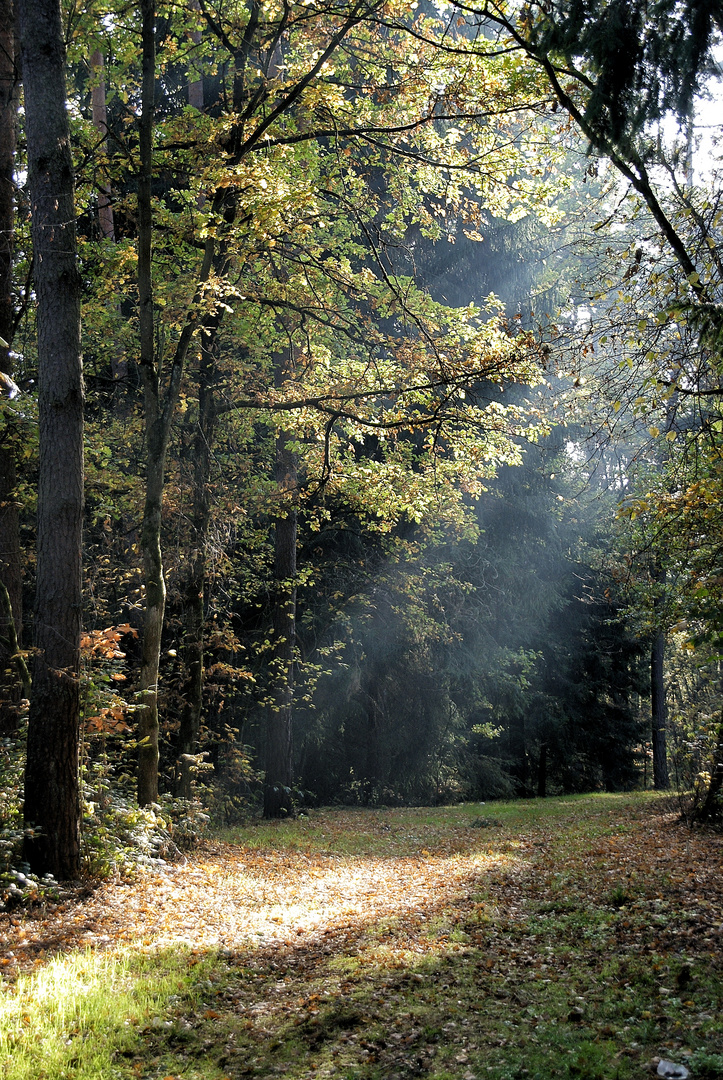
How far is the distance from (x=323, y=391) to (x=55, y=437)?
5443mm

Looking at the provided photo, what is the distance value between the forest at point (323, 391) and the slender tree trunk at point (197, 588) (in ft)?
0.18

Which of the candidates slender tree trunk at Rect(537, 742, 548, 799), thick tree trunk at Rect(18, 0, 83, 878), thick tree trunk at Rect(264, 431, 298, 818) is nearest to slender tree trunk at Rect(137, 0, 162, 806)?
thick tree trunk at Rect(18, 0, 83, 878)

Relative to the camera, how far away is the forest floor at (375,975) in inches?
159

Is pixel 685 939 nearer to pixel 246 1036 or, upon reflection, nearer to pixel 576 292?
pixel 246 1036

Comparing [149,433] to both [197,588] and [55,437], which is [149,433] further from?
[197,588]

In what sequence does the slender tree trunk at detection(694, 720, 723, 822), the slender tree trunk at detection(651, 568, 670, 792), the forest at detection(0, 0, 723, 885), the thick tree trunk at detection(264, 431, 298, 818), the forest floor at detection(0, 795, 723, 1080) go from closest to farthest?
the forest floor at detection(0, 795, 723, 1080) → the forest at detection(0, 0, 723, 885) → the slender tree trunk at detection(694, 720, 723, 822) → the thick tree trunk at detection(264, 431, 298, 818) → the slender tree trunk at detection(651, 568, 670, 792)

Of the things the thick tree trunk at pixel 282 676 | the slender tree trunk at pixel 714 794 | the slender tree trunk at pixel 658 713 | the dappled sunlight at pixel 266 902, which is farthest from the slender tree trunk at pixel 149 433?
the slender tree trunk at pixel 658 713

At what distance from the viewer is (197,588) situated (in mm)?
11883

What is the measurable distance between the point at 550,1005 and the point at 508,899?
2944mm

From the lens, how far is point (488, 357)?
9.60 m

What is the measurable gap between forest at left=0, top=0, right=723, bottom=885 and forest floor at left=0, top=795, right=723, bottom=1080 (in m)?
1.40

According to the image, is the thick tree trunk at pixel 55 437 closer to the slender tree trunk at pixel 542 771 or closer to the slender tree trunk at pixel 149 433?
the slender tree trunk at pixel 149 433

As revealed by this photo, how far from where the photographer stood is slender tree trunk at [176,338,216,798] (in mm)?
11703

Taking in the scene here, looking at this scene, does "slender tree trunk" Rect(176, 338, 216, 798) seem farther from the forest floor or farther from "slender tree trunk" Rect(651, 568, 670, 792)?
"slender tree trunk" Rect(651, 568, 670, 792)
